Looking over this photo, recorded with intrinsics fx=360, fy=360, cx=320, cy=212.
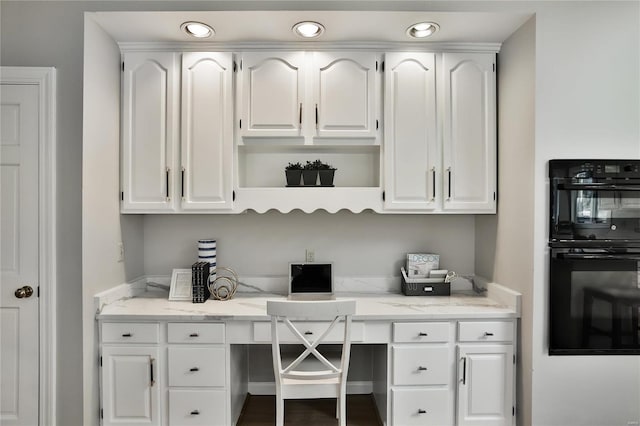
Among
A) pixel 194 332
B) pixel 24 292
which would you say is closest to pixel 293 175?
pixel 194 332

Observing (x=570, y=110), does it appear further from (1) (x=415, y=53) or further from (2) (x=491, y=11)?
(1) (x=415, y=53)

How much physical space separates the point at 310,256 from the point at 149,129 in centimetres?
141

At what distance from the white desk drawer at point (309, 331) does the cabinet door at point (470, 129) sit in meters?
1.01

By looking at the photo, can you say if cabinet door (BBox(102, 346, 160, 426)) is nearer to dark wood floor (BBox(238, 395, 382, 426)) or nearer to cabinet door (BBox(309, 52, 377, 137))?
dark wood floor (BBox(238, 395, 382, 426))

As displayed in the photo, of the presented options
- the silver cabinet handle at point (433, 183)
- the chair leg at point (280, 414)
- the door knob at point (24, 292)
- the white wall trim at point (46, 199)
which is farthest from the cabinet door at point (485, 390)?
the door knob at point (24, 292)

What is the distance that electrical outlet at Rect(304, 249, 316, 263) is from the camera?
2734mm

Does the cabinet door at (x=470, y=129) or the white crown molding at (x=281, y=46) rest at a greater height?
the white crown molding at (x=281, y=46)

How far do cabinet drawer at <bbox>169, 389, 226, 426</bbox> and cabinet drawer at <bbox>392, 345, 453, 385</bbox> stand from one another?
104 centimetres

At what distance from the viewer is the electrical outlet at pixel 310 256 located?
2734mm

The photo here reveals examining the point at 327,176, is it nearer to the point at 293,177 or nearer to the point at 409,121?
the point at 293,177

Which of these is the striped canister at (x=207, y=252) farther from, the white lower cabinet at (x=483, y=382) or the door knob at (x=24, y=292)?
the white lower cabinet at (x=483, y=382)

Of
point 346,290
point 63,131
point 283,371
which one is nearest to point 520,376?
point 346,290

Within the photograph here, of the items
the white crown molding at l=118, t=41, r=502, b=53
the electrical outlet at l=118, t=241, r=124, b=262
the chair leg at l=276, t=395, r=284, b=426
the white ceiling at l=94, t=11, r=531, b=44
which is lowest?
the chair leg at l=276, t=395, r=284, b=426

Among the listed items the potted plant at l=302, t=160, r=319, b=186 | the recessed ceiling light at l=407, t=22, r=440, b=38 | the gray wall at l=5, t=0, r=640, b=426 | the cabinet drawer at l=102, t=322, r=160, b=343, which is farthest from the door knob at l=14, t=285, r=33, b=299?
the recessed ceiling light at l=407, t=22, r=440, b=38
